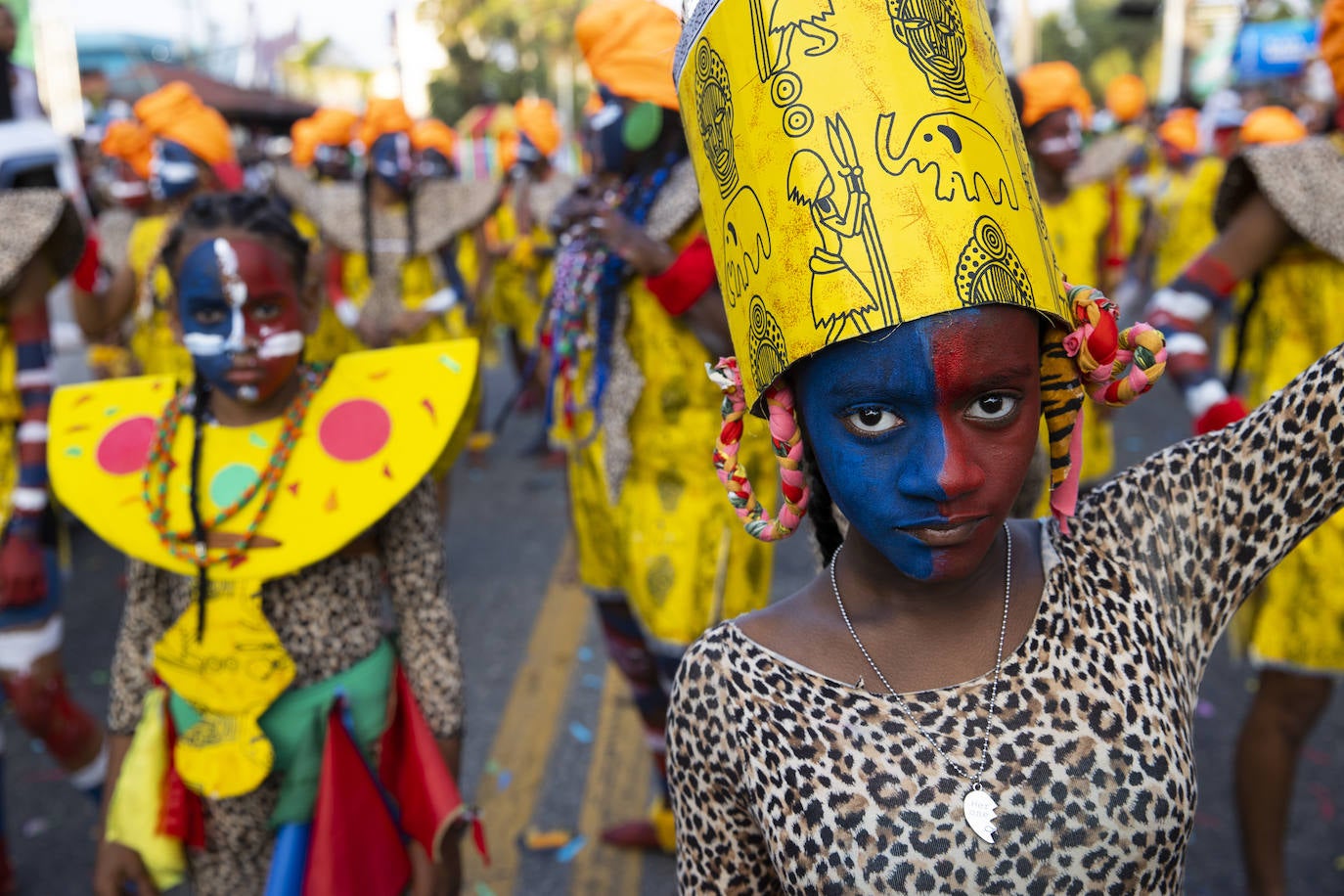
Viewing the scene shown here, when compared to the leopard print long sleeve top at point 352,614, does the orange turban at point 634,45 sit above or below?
above

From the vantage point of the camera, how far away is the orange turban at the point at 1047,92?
5.81 meters

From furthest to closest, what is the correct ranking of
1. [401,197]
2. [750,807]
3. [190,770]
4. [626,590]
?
1. [401,197]
2. [626,590]
3. [190,770]
4. [750,807]

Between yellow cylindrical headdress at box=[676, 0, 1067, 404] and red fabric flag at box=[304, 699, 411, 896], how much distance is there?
147cm

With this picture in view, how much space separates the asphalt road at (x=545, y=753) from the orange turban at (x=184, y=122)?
8.37 feet

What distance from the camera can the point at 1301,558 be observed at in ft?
10.1

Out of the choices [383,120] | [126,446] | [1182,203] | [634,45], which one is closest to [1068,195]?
[1182,203]

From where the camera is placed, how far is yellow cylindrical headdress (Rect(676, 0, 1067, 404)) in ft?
4.65

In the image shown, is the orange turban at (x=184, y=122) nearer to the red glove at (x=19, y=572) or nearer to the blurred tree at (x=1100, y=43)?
the red glove at (x=19, y=572)

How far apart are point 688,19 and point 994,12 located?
637 cm

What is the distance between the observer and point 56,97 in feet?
37.8

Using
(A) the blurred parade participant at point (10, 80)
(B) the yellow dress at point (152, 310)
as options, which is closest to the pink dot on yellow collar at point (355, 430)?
(A) the blurred parade participant at point (10, 80)

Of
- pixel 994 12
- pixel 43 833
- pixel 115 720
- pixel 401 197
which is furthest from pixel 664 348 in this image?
pixel 994 12

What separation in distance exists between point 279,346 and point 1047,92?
4.64m

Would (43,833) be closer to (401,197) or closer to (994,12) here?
(401,197)
